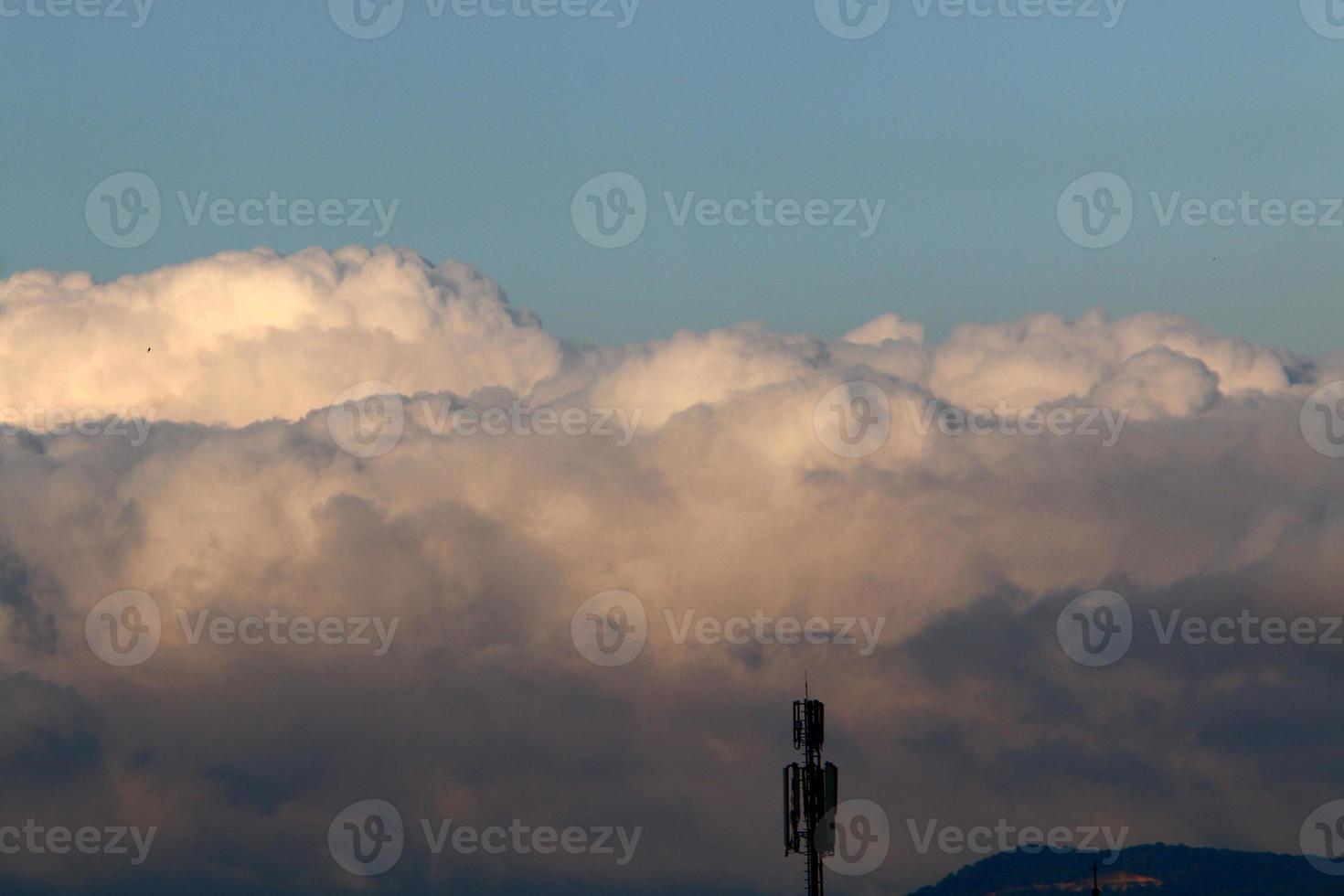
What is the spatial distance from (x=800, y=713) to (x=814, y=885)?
38.3 feet

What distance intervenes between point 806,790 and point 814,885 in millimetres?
6516

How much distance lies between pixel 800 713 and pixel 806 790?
524cm

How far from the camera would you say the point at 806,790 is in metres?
143

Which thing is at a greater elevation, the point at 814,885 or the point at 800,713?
the point at 800,713

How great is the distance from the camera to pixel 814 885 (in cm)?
14362

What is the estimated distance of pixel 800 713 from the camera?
474 feet
